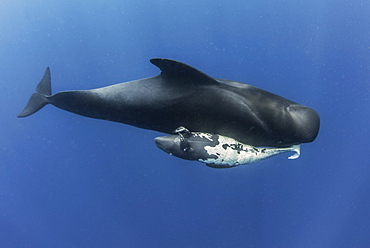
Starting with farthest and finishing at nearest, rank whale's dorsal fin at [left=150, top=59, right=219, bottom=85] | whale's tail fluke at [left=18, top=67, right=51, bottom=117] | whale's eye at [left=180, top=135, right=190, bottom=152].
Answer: whale's tail fluke at [left=18, top=67, right=51, bottom=117] < whale's eye at [left=180, top=135, right=190, bottom=152] < whale's dorsal fin at [left=150, top=59, right=219, bottom=85]

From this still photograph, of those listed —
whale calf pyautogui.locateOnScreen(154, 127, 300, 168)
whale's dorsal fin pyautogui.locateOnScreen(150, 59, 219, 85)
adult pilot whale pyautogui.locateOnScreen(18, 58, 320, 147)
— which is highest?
whale's dorsal fin pyautogui.locateOnScreen(150, 59, 219, 85)

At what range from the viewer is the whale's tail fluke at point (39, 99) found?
18.0ft

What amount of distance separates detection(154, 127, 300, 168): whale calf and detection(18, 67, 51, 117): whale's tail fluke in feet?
7.67

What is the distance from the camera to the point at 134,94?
462 cm

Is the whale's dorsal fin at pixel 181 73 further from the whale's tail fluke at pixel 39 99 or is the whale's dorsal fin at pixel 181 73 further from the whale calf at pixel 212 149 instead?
the whale's tail fluke at pixel 39 99

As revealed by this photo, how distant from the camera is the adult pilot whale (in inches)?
165

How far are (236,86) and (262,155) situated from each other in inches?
40.0

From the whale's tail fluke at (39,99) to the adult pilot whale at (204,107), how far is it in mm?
988

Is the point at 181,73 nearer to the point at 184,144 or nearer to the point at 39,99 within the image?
the point at 184,144

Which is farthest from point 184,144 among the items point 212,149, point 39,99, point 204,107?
point 39,99

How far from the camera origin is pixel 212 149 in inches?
172

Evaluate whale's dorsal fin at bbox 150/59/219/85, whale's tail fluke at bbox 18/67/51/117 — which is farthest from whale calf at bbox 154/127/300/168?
whale's tail fluke at bbox 18/67/51/117

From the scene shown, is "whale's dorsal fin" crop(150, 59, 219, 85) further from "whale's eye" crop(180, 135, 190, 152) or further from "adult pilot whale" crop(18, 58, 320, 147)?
"whale's eye" crop(180, 135, 190, 152)

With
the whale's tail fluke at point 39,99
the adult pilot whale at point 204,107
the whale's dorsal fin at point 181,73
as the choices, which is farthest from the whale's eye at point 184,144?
the whale's tail fluke at point 39,99
